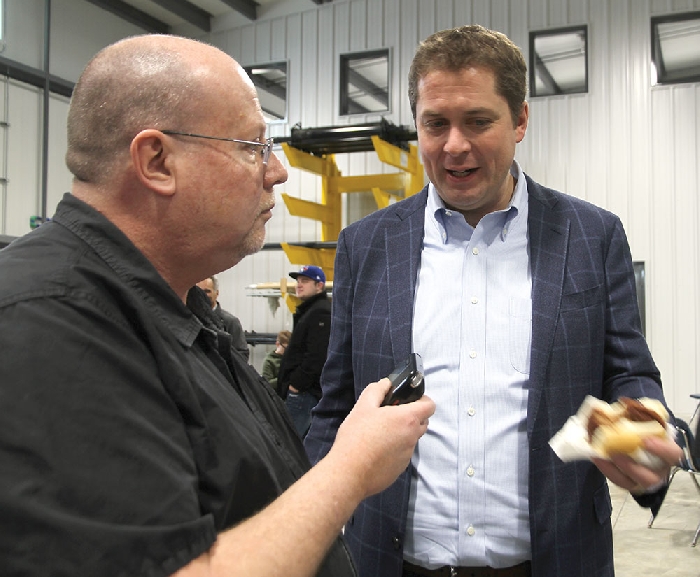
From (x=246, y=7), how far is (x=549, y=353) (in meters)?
11.2

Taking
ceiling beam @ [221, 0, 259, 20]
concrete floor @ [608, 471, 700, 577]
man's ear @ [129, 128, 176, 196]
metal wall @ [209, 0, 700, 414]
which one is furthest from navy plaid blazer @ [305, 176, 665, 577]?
ceiling beam @ [221, 0, 259, 20]

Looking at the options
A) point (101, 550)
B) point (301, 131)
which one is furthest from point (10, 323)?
point (301, 131)

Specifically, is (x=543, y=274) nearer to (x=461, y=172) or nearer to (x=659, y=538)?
(x=461, y=172)

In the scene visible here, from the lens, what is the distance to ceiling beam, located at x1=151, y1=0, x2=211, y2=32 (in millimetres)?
11062

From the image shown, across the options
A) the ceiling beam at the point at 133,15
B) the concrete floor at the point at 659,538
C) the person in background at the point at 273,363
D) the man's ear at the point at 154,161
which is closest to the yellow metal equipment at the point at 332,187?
the person in background at the point at 273,363

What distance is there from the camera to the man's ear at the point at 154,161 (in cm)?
110

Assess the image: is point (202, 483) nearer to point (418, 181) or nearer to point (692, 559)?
point (692, 559)

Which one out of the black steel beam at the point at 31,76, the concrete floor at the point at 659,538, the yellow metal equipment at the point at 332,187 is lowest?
the concrete floor at the point at 659,538

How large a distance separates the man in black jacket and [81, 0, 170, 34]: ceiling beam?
7.60m

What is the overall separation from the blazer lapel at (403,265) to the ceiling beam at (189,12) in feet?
33.4

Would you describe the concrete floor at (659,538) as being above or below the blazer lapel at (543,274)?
below

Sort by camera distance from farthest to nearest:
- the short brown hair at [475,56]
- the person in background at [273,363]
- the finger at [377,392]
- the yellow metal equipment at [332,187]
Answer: the yellow metal equipment at [332,187] → the person in background at [273,363] → the short brown hair at [475,56] → the finger at [377,392]

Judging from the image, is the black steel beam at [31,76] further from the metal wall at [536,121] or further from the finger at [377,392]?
the finger at [377,392]

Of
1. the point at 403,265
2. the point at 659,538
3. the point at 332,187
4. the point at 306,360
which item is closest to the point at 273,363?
the point at 306,360
